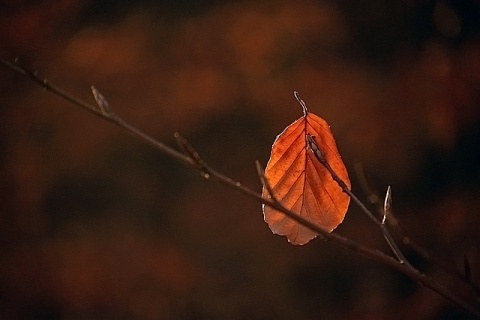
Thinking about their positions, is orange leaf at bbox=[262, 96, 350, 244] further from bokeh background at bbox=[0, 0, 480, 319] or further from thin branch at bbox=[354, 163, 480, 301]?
bokeh background at bbox=[0, 0, 480, 319]

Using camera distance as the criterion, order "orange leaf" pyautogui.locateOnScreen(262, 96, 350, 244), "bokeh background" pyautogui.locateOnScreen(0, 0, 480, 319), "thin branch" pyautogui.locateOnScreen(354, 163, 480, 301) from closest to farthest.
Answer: "thin branch" pyautogui.locateOnScreen(354, 163, 480, 301)
"orange leaf" pyautogui.locateOnScreen(262, 96, 350, 244)
"bokeh background" pyautogui.locateOnScreen(0, 0, 480, 319)

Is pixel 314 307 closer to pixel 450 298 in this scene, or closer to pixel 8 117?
pixel 8 117

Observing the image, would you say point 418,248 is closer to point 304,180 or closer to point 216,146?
point 304,180

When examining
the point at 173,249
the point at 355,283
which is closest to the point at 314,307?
the point at 355,283

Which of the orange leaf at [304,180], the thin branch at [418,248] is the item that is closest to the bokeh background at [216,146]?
the orange leaf at [304,180]

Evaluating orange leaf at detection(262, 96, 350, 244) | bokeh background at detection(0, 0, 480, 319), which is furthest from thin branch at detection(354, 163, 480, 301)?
bokeh background at detection(0, 0, 480, 319)

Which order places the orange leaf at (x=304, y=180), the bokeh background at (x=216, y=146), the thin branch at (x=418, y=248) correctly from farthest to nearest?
the bokeh background at (x=216, y=146) < the orange leaf at (x=304, y=180) < the thin branch at (x=418, y=248)

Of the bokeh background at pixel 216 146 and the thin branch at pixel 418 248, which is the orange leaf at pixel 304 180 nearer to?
the thin branch at pixel 418 248
